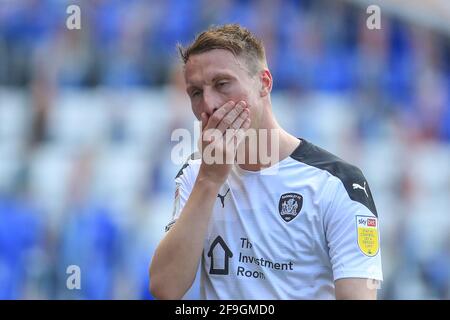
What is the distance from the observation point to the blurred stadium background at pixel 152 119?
6324 millimetres

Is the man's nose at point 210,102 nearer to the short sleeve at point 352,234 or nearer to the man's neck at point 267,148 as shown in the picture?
the man's neck at point 267,148

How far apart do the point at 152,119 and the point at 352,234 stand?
15.1 ft

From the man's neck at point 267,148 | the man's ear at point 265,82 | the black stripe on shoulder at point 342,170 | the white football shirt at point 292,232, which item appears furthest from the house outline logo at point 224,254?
the man's ear at point 265,82

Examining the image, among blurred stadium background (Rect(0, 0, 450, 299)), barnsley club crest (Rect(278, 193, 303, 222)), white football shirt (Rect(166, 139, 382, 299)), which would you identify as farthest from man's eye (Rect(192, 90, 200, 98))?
blurred stadium background (Rect(0, 0, 450, 299))

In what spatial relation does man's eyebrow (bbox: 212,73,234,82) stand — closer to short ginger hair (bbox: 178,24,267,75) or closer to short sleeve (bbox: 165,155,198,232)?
short ginger hair (bbox: 178,24,267,75)

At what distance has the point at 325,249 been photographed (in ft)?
8.21

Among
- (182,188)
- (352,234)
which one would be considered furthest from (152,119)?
(352,234)

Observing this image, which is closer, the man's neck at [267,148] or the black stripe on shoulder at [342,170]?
the black stripe on shoulder at [342,170]

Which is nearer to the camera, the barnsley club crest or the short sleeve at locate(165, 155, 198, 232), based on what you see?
the barnsley club crest

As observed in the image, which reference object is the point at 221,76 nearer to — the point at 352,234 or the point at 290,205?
the point at 290,205

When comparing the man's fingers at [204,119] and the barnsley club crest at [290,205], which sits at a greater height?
the man's fingers at [204,119]

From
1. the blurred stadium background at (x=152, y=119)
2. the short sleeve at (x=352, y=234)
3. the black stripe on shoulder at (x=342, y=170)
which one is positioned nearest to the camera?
the short sleeve at (x=352, y=234)

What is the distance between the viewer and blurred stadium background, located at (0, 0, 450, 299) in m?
6.32

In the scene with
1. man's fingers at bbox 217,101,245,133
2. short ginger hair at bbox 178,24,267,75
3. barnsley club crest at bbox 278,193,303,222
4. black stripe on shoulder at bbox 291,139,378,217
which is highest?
short ginger hair at bbox 178,24,267,75
